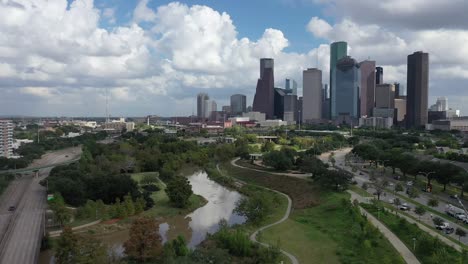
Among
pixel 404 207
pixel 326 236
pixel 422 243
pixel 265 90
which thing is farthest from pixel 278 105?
pixel 422 243

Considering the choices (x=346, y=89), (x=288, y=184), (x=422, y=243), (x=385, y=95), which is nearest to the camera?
(x=422, y=243)

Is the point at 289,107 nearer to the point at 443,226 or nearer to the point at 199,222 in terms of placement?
the point at 199,222

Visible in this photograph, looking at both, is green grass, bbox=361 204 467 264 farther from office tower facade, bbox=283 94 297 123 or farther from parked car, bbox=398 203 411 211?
office tower facade, bbox=283 94 297 123

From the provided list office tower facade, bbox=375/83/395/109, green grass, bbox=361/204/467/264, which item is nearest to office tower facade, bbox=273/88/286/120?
office tower facade, bbox=375/83/395/109

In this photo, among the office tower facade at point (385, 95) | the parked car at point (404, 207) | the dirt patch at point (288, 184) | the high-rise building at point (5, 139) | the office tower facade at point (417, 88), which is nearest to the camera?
the parked car at point (404, 207)

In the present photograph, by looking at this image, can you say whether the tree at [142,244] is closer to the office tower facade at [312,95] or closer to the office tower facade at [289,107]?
the office tower facade at [312,95]

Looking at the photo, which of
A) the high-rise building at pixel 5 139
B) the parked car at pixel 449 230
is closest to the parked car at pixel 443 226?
the parked car at pixel 449 230
